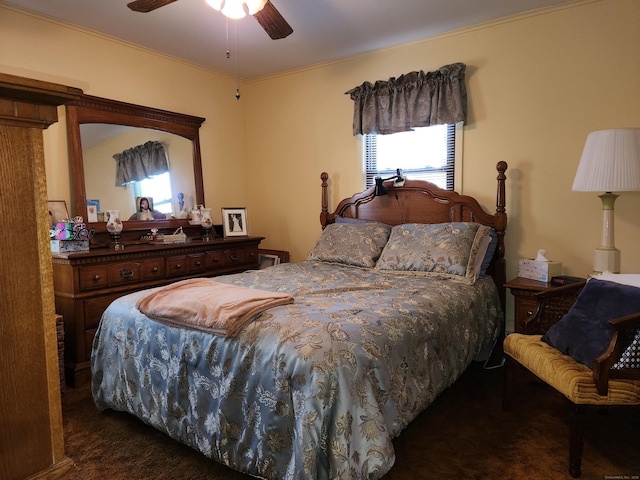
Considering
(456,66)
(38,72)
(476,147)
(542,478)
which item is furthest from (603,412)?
(38,72)

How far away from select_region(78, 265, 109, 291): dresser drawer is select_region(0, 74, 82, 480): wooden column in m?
Answer: 2.49

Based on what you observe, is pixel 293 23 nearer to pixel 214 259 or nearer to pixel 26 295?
pixel 214 259

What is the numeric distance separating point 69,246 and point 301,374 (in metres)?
2.21

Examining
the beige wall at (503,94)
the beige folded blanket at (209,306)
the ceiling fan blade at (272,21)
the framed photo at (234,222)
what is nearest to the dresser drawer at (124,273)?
the beige wall at (503,94)

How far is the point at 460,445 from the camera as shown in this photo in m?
2.00

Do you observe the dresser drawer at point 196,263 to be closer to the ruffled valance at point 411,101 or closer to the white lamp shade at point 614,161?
the ruffled valance at point 411,101

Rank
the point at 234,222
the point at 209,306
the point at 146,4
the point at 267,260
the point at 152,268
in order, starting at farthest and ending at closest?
the point at 267,260 → the point at 234,222 → the point at 152,268 → the point at 146,4 → the point at 209,306

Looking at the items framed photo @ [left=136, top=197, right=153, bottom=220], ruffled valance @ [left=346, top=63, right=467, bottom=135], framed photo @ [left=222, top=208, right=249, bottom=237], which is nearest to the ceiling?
ruffled valance @ [left=346, top=63, right=467, bottom=135]

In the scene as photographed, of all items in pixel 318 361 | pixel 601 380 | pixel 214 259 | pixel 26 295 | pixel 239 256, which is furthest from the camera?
pixel 239 256

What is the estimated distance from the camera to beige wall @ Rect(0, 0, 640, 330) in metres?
2.78

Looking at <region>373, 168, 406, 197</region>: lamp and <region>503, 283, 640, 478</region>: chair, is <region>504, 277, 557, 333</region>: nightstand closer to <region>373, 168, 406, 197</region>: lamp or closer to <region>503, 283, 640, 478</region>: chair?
<region>503, 283, 640, 478</region>: chair

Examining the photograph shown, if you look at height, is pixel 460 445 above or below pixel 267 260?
below

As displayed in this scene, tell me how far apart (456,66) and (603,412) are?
2.53 metres

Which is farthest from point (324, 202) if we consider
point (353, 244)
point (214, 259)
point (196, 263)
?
point (196, 263)
